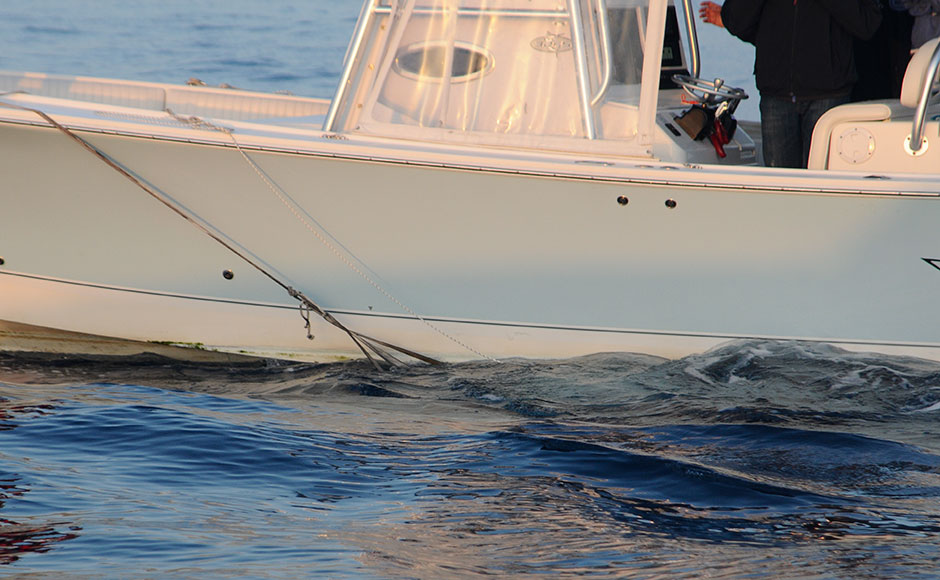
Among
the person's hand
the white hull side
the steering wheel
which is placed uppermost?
the person's hand

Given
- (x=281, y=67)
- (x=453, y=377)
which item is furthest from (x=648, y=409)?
(x=281, y=67)

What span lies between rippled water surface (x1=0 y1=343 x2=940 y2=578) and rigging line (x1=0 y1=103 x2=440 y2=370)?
148 millimetres

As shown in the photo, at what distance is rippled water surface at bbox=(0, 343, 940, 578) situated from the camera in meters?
3.99

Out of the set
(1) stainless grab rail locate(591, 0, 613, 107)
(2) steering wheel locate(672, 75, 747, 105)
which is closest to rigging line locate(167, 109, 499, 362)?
(1) stainless grab rail locate(591, 0, 613, 107)

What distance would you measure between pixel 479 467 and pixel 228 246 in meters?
2.06

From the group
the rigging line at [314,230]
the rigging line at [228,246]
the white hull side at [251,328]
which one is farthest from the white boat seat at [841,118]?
the rigging line at [228,246]

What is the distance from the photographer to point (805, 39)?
19.0ft

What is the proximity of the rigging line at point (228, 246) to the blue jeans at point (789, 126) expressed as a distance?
7.22ft

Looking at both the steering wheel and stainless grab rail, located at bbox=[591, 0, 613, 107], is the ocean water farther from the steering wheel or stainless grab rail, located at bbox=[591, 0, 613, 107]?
stainless grab rail, located at bbox=[591, 0, 613, 107]

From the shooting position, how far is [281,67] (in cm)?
1806

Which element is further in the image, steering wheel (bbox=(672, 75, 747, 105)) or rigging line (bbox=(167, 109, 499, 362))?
steering wheel (bbox=(672, 75, 747, 105))

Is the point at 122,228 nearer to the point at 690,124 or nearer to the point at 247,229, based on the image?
the point at 247,229

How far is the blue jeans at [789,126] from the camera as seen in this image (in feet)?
19.5

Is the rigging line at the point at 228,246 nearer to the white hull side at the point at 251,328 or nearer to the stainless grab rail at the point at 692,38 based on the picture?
the white hull side at the point at 251,328
